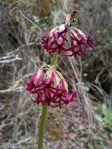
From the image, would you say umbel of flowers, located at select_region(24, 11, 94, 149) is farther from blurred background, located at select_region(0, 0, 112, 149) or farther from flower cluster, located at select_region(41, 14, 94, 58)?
blurred background, located at select_region(0, 0, 112, 149)

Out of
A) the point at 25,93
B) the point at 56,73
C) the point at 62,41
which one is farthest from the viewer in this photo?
the point at 25,93

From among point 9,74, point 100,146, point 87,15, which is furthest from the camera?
point 87,15

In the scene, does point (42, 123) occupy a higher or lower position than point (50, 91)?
lower

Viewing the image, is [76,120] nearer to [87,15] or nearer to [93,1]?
[87,15]

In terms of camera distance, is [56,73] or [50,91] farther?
[56,73]

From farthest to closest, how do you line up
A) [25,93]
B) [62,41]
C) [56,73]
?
[25,93]
[56,73]
[62,41]

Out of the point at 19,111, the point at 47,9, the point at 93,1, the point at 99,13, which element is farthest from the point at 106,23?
the point at 19,111

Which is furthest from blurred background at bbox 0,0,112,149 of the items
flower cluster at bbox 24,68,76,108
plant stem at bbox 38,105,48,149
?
flower cluster at bbox 24,68,76,108

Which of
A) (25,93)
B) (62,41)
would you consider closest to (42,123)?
(62,41)

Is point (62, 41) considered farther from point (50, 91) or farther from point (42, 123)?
point (42, 123)
